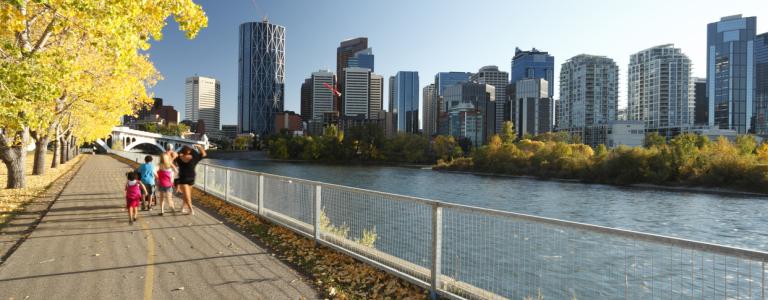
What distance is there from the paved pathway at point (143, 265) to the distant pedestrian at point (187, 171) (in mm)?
1062

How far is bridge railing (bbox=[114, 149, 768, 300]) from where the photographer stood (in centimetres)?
424

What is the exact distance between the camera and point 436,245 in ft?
19.7

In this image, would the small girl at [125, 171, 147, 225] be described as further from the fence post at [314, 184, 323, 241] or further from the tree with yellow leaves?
the fence post at [314, 184, 323, 241]

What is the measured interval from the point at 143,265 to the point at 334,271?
113 inches

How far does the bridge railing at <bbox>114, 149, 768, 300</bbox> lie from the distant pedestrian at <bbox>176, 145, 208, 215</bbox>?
3.80 meters

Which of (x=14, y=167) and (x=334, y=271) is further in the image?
(x=14, y=167)

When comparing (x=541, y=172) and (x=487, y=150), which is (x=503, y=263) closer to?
(x=541, y=172)

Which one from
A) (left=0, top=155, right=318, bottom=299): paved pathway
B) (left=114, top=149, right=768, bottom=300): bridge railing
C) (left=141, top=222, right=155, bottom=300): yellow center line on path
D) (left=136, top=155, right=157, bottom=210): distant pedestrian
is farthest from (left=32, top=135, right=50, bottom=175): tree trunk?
(left=114, top=149, right=768, bottom=300): bridge railing

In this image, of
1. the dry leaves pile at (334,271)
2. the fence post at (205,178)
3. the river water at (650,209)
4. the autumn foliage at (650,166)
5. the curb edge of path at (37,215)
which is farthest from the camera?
the autumn foliage at (650,166)

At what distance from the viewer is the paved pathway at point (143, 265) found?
601 cm

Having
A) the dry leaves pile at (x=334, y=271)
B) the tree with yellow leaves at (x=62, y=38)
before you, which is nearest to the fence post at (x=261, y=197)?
the dry leaves pile at (x=334, y=271)

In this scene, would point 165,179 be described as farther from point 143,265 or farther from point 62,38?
point 62,38

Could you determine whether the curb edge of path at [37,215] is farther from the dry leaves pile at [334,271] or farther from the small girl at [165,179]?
the dry leaves pile at [334,271]

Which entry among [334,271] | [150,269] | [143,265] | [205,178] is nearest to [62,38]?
[205,178]
